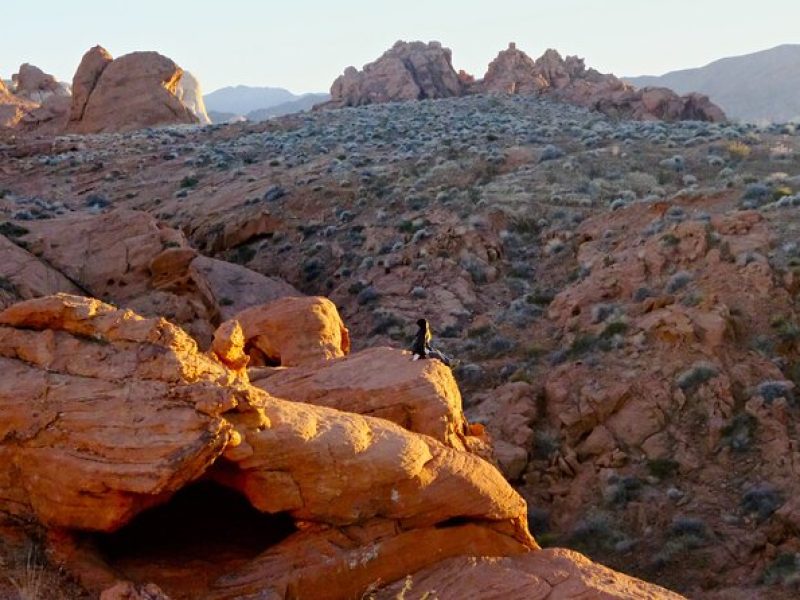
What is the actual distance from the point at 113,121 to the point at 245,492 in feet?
Answer: 139

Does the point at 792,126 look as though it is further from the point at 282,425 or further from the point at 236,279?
the point at 282,425

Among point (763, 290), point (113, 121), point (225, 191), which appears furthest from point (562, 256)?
point (113, 121)

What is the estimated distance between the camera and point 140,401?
24.1 ft

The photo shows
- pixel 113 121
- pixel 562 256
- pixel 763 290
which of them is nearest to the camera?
pixel 763 290

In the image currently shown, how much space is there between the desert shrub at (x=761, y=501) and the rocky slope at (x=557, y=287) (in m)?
0.03

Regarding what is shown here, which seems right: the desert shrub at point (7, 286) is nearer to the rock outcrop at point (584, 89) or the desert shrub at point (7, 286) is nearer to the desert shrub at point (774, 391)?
the desert shrub at point (774, 391)

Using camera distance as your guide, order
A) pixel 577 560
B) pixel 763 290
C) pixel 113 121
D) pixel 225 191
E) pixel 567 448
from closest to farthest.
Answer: pixel 577 560 → pixel 567 448 → pixel 763 290 → pixel 225 191 → pixel 113 121

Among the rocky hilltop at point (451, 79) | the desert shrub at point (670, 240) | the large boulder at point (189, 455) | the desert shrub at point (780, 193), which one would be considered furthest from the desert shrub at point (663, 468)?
the rocky hilltop at point (451, 79)

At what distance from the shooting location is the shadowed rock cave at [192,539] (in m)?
7.49

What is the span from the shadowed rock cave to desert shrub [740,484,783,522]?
7.23 m

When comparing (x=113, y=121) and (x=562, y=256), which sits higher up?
(x=113, y=121)

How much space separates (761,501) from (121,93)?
138 ft

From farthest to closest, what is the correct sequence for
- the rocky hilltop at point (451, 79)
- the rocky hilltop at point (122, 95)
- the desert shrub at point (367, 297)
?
the rocky hilltop at point (451, 79) → the rocky hilltop at point (122, 95) → the desert shrub at point (367, 297)

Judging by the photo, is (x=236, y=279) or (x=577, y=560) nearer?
(x=577, y=560)
